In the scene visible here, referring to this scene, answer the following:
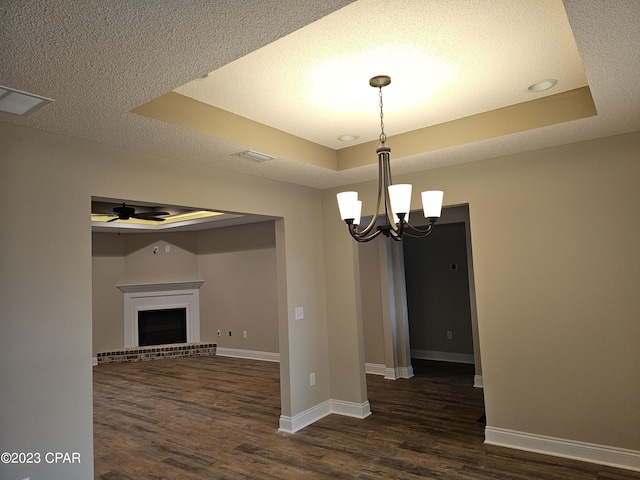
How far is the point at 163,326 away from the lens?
880 centimetres

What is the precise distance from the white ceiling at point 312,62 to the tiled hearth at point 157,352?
5874 mm

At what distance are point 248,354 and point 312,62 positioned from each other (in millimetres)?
6528

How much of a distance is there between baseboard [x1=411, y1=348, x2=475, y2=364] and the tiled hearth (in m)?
3.94

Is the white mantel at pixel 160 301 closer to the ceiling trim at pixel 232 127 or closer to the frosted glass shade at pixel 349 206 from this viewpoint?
the ceiling trim at pixel 232 127

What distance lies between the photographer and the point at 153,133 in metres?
2.77

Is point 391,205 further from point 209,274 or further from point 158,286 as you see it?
point 158,286

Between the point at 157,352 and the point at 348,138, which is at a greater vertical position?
the point at 348,138

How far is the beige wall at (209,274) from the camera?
25.8 ft

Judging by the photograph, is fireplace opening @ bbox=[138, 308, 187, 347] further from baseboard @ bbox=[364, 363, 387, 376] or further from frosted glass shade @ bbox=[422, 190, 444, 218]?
frosted glass shade @ bbox=[422, 190, 444, 218]

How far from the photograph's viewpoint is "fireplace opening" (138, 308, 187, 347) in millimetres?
8680

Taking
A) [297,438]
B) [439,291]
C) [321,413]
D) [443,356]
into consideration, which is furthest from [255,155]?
[443,356]

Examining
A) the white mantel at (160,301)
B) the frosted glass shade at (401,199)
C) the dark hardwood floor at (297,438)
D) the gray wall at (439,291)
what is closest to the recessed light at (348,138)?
the frosted glass shade at (401,199)

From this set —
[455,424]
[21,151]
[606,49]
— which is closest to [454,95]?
[606,49]

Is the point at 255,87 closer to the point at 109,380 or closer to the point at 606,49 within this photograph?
the point at 606,49
